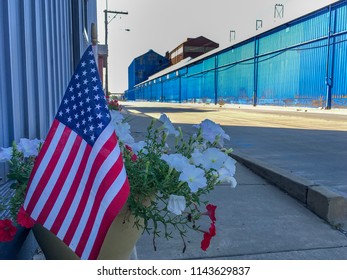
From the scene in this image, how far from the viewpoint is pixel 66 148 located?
4.33 ft

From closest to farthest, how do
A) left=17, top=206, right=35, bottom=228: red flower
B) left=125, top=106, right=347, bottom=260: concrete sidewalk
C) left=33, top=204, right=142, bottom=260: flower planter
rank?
left=17, top=206, right=35, bottom=228: red flower
left=33, top=204, right=142, bottom=260: flower planter
left=125, top=106, right=347, bottom=260: concrete sidewalk

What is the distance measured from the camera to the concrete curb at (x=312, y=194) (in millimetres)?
3279

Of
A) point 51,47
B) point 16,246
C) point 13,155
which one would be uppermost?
point 51,47

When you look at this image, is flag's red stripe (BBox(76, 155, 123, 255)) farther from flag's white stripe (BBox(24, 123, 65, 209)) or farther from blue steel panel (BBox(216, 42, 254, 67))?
blue steel panel (BBox(216, 42, 254, 67))

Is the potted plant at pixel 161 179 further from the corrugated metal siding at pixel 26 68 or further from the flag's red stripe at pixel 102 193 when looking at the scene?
the corrugated metal siding at pixel 26 68

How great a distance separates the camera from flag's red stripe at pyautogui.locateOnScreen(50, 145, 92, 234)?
1286 millimetres

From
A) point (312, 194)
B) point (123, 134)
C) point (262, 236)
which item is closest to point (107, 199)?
point (123, 134)

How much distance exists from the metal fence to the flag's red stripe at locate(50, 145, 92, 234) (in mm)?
21257

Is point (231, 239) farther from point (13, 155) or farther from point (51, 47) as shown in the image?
point (51, 47)

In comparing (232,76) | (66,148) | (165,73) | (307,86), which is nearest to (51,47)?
(66,148)

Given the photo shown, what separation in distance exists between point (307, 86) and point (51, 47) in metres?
22.5

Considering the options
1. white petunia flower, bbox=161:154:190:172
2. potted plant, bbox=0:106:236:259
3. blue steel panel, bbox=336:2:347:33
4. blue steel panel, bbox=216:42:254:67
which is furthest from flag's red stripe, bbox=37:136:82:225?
blue steel panel, bbox=216:42:254:67

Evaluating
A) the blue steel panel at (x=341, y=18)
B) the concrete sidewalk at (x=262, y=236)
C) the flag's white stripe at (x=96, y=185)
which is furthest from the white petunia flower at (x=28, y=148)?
the blue steel panel at (x=341, y=18)

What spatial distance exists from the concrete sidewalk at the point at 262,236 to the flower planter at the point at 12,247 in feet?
3.08
